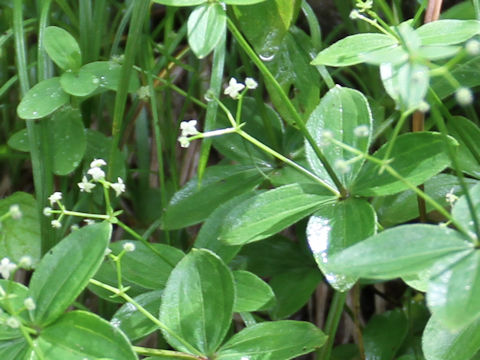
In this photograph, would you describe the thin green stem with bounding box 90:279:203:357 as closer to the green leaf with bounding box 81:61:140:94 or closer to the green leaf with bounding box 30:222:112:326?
the green leaf with bounding box 30:222:112:326

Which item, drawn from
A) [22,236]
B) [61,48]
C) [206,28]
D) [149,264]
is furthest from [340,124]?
[22,236]

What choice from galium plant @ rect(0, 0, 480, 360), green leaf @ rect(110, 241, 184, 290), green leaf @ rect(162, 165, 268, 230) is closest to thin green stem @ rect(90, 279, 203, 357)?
galium plant @ rect(0, 0, 480, 360)

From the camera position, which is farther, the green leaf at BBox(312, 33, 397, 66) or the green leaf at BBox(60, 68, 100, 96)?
the green leaf at BBox(60, 68, 100, 96)

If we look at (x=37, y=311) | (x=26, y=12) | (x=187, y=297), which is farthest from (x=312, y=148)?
(x=26, y=12)

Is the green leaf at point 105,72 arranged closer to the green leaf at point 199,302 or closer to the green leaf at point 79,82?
the green leaf at point 79,82


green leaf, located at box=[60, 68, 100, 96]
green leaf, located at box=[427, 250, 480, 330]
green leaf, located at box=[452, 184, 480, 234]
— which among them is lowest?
A: green leaf, located at box=[427, 250, 480, 330]

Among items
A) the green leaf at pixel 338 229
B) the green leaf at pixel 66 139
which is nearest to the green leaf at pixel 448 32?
the green leaf at pixel 338 229

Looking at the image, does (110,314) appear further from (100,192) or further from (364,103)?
(364,103)
